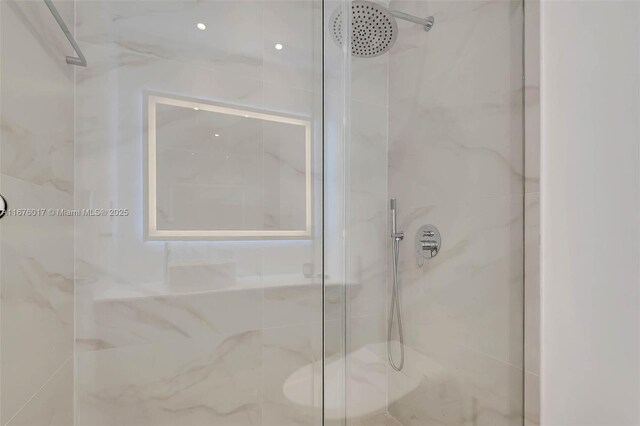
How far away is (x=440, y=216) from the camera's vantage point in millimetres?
1069

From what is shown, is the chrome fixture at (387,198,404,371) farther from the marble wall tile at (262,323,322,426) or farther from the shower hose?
the marble wall tile at (262,323,322,426)

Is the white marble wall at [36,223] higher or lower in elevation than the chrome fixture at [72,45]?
lower

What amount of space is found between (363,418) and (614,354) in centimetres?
64

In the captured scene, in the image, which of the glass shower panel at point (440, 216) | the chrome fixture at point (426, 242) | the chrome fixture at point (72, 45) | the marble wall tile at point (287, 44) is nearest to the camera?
the chrome fixture at point (72, 45)

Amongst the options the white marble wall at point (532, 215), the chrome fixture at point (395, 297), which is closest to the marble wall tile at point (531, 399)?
the white marble wall at point (532, 215)

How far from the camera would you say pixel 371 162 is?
3.25 feet

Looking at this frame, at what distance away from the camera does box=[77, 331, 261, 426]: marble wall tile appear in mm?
1024

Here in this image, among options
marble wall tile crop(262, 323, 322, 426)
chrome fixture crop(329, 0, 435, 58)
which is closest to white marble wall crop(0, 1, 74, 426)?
marble wall tile crop(262, 323, 322, 426)

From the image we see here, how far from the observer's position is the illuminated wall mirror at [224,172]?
109 centimetres

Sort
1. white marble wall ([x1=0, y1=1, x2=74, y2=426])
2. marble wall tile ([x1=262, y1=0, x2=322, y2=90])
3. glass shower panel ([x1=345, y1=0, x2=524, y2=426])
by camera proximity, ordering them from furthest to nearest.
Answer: marble wall tile ([x1=262, y1=0, x2=322, y2=90]) < glass shower panel ([x1=345, y1=0, x2=524, y2=426]) < white marble wall ([x1=0, y1=1, x2=74, y2=426])

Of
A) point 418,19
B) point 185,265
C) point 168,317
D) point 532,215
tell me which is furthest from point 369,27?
point 168,317

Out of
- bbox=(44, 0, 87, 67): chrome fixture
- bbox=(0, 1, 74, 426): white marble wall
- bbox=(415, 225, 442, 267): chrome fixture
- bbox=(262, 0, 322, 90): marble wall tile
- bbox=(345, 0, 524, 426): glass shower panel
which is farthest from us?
bbox=(262, 0, 322, 90): marble wall tile

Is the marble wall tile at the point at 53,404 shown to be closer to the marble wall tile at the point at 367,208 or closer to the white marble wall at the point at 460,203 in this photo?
the marble wall tile at the point at 367,208

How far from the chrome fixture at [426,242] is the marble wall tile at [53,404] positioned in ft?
3.48
